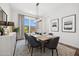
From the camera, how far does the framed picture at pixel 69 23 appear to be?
499 centimetres

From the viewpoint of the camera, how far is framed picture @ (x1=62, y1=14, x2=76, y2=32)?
16.4 ft

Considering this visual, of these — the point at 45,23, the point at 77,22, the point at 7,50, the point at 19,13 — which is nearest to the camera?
the point at 7,50

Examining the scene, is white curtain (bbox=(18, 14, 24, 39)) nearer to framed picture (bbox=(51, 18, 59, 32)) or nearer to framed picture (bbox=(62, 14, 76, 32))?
framed picture (bbox=(51, 18, 59, 32))

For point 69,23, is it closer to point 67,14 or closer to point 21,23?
point 67,14

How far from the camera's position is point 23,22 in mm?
8500

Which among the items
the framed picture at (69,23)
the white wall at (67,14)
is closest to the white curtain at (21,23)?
the white wall at (67,14)

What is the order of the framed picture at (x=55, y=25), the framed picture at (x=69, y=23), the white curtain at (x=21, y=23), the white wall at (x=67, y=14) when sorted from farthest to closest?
the white curtain at (x=21, y=23)
the framed picture at (x=55, y=25)
the framed picture at (x=69, y=23)
the white wall at (x=67, y=14)

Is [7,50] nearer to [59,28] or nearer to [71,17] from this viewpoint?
[71,17]

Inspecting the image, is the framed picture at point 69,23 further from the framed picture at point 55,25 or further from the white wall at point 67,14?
the framed picture at point 55,25

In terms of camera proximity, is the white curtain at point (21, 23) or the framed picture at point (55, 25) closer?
the framed picture at point (55, 25)

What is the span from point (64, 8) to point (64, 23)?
0.99 meters

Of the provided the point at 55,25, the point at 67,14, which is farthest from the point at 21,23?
the point at 67,14

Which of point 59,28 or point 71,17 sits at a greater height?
point 71,17

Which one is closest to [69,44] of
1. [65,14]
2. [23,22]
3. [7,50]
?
[65,14]
